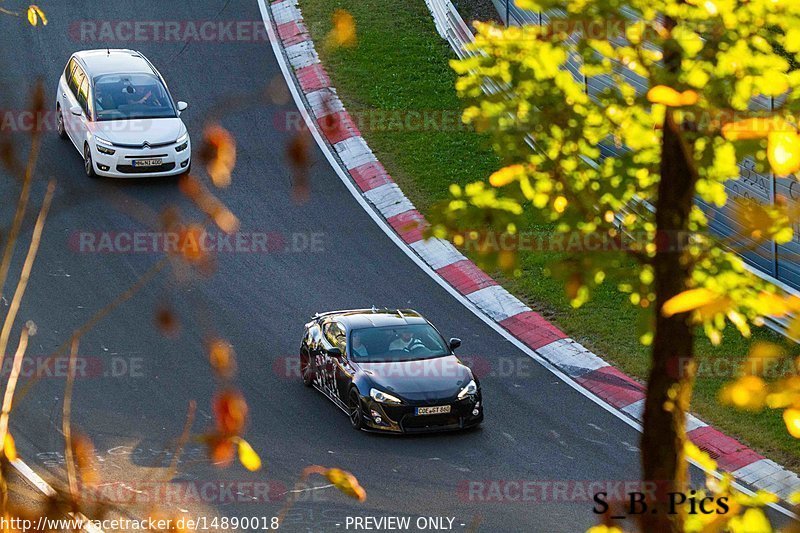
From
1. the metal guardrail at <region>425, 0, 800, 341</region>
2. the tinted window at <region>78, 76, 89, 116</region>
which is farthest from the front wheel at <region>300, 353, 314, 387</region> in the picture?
the tinted window at <region>78, 76, 89, 116</region>

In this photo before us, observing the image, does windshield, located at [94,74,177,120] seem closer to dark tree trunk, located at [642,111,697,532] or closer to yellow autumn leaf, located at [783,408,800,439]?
dark tree trunk, located at [642,111,697,532]

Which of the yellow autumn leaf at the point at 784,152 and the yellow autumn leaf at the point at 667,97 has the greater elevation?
the yellow autumn leaf at the point at 667,97

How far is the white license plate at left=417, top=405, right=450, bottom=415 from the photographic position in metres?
15.3

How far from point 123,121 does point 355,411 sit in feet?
29.5

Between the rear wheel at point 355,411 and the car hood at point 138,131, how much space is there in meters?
8.17

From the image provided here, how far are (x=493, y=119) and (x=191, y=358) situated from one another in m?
12.7

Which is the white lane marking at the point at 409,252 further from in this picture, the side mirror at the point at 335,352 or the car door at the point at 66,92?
the car door at the point at 66,92

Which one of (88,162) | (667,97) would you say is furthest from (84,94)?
(667,97)

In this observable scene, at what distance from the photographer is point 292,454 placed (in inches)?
590

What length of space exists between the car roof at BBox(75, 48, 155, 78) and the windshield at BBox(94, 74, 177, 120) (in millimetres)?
207

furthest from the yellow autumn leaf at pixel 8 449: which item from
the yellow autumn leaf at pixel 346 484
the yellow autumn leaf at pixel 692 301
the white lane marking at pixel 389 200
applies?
the white lane marking at pixel 389 200

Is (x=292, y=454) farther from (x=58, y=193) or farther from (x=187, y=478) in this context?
(x=58, y=193)

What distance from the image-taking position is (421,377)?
51.3 ft

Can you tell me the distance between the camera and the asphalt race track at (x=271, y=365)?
14.2 metres
